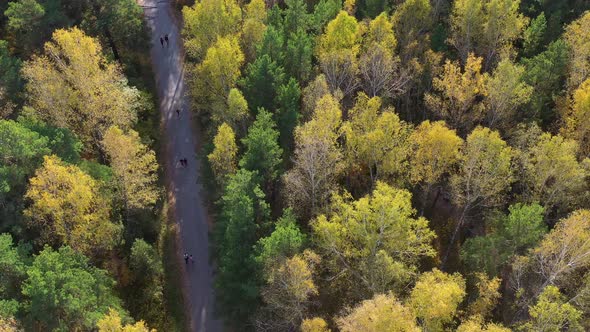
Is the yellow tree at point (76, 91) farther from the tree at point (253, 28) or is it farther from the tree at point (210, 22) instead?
the tree at point (253, 28)

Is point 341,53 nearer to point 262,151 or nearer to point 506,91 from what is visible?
point 262,151

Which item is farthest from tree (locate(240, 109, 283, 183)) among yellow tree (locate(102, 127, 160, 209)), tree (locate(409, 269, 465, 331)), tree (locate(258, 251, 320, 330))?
tree (locate(409, 269, 465, 331))

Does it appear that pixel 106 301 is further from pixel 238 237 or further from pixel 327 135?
pixel 327 135

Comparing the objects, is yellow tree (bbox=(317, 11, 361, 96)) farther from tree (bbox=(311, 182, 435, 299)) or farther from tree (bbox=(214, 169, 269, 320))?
tree (bbox=(214, 169, 269, 320))

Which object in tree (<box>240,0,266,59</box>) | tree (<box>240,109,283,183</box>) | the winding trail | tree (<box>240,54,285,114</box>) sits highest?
tree (<box>240,0,266,59</box>)

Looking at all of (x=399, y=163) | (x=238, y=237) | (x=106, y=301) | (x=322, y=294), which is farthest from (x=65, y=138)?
(x=399, y=163)

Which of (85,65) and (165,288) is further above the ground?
(85,65)

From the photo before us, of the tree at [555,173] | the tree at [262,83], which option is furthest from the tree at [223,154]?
the tree at [555,173]
